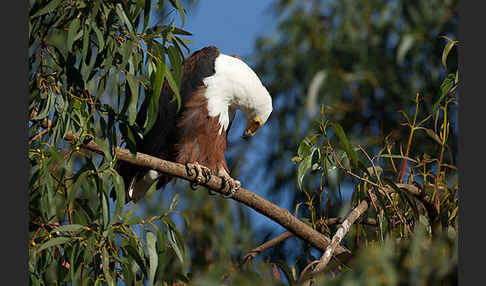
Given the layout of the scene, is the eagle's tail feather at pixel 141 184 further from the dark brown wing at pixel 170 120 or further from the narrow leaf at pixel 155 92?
the narrow leaf at pixel 155 92

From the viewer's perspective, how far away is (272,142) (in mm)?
3963

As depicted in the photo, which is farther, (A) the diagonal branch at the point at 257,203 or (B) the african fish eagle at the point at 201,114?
(B) the african fish eagle at the point at 201,114

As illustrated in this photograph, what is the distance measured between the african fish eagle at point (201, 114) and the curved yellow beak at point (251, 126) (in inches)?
3.1

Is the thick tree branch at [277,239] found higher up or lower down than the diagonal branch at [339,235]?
lower down

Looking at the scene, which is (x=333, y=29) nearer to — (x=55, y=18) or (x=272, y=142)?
(x=272, y=142)

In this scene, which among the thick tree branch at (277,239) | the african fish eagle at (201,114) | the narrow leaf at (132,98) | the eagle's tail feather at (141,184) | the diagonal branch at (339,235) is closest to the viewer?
the diagonal branch at (339,235)

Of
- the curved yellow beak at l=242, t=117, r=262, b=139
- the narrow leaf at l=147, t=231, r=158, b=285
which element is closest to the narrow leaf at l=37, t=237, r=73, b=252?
the narrow leaf at l=147, t=231, r=158, b=285

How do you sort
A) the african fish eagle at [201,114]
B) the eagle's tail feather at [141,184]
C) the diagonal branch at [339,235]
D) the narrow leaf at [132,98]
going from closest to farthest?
the diagonal branch at [339,235]
the narrow leaf at [132,98]
the african fish eagle at [201,114]
the eagle's tail feather at [141,184]

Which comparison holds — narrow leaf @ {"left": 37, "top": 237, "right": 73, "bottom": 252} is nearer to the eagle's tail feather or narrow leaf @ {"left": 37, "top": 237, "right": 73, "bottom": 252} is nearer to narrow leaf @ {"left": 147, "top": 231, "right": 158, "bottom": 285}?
narrow leaf @ {"left": 147, "top": 231, "right": 158, "bottom": 285}

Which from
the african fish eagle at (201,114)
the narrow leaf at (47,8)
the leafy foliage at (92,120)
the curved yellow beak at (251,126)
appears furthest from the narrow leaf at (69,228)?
the curved yellow beak at (251,126)

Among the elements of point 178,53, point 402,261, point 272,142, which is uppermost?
point 178,53

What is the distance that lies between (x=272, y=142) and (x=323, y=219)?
186 centimetres

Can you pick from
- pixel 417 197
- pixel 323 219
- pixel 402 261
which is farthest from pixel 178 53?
pixel 402 261

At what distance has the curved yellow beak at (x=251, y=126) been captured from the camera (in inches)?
113
